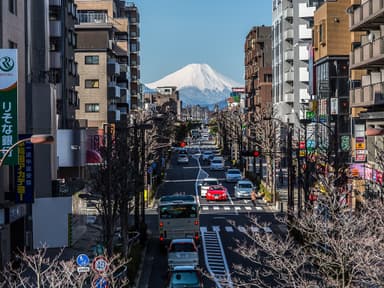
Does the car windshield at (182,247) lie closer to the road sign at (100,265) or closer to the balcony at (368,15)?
the road sign at (100,265)

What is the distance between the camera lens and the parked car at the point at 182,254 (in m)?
31.1

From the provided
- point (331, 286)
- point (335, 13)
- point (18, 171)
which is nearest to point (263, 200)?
point (335, 13)

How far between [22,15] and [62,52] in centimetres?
1879

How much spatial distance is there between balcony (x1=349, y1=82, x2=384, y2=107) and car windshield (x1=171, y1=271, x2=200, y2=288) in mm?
18966

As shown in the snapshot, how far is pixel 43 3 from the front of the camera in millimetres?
43188

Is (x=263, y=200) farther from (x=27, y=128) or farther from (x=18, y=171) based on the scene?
(x=18, y=171)

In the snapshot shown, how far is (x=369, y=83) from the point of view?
45.1 m

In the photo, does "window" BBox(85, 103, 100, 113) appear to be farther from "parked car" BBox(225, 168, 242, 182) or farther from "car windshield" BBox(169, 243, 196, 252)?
"car windshield" BBox(169, 243, 196, 252)

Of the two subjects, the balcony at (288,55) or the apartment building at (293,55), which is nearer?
the apartment building at (293,55)

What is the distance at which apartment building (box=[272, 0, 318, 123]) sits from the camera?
95.3m

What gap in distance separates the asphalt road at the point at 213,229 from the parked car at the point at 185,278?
856 millimetres

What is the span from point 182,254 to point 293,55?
69.1 m

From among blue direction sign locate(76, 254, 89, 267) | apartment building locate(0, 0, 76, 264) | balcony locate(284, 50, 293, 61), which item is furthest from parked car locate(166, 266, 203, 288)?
balcony locate(284, 50, 293, 61)

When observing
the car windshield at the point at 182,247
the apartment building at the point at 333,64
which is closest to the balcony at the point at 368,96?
the car windshield at the point at 182,247
